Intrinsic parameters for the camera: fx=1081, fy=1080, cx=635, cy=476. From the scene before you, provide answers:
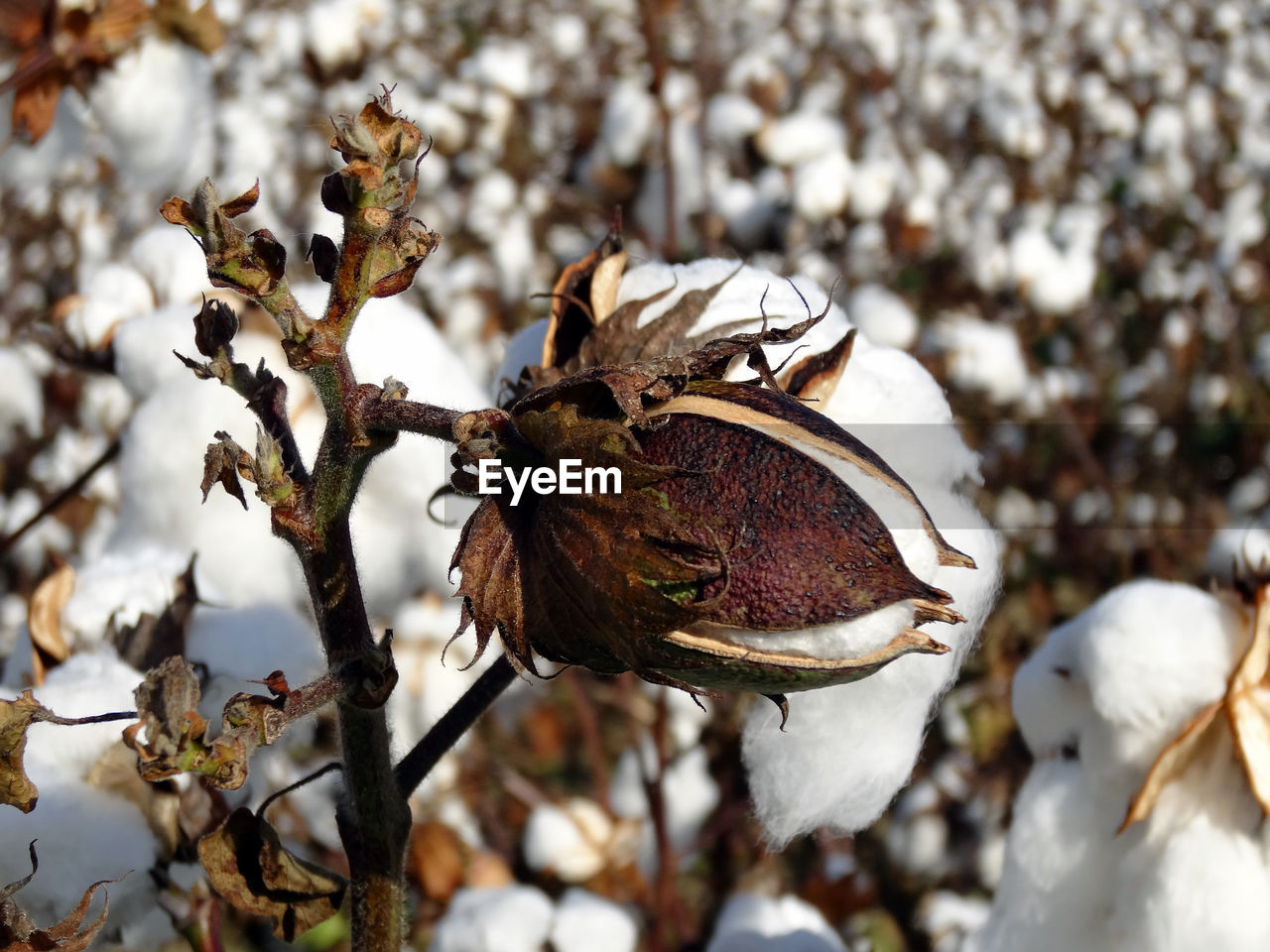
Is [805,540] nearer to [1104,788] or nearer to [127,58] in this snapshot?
[1104,788]

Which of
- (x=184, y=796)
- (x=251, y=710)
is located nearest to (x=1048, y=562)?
(x=184, y=796)

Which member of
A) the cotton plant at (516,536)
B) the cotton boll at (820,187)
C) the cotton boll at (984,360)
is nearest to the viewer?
the cotton plant at (516,536)

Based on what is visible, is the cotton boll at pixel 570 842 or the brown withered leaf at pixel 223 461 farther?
the cotton boll at pixel 570 842

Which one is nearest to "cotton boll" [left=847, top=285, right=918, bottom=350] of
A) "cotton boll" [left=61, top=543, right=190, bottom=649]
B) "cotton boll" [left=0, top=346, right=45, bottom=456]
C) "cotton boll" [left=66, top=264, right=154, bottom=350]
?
"cotton boll" [left=66, top=264, right=154, bottom=350]

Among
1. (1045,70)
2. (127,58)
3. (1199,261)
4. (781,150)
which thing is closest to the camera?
(127,58)

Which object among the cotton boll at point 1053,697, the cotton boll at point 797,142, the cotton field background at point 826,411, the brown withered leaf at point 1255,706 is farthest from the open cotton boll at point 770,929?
the cotton boll at point 797,142

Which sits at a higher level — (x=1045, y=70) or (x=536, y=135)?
(x=536, y=135)

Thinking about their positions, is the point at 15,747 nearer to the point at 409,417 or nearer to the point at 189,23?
the point at 409,417

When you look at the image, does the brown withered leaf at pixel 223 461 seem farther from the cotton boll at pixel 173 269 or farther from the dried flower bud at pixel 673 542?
the cotton boll at pixel 173 269
